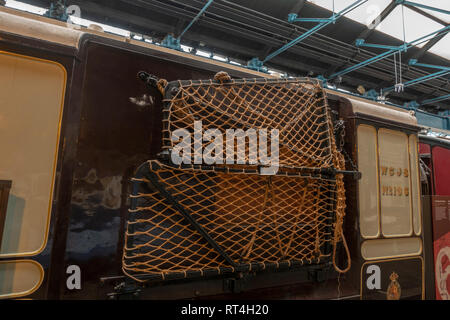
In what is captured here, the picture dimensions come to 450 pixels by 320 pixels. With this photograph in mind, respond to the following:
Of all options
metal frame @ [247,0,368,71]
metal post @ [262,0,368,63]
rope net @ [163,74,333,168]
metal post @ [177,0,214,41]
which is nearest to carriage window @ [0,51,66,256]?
rope net @ [163,74,333,168]

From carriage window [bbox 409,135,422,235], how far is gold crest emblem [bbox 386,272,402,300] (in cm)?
43

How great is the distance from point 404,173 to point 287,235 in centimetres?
124

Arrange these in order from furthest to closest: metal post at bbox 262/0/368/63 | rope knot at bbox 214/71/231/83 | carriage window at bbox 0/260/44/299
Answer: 1. metal post at bbox 262/0/368/63
2. rope knot at bbox 214/71/231/83
3. carriage window at bbox 0/260/44/299

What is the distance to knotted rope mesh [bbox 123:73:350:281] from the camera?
1397 millimetres

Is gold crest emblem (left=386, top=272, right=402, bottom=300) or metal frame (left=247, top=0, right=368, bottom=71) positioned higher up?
metal frame (left=247, top=0, right=368, bottom=71)

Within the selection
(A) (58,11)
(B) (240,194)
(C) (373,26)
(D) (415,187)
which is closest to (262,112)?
(B) (240,194)

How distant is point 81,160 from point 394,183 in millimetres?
2190

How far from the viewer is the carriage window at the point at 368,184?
201 cm

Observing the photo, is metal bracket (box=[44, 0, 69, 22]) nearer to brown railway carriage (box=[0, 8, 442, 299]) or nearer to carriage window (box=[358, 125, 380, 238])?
brown railway carriage (box=[0, 8, 442, 299])

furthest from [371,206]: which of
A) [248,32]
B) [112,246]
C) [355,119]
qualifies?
[248,32]

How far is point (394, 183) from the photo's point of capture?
219 centimetres

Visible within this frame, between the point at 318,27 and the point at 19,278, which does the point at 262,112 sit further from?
the point at 318,27

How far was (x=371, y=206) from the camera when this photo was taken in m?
2.05

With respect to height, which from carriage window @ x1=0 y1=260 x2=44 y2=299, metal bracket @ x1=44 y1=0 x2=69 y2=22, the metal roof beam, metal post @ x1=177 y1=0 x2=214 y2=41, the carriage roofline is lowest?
carriage window @ x1=0 y1=260 x2=44 y2=299
